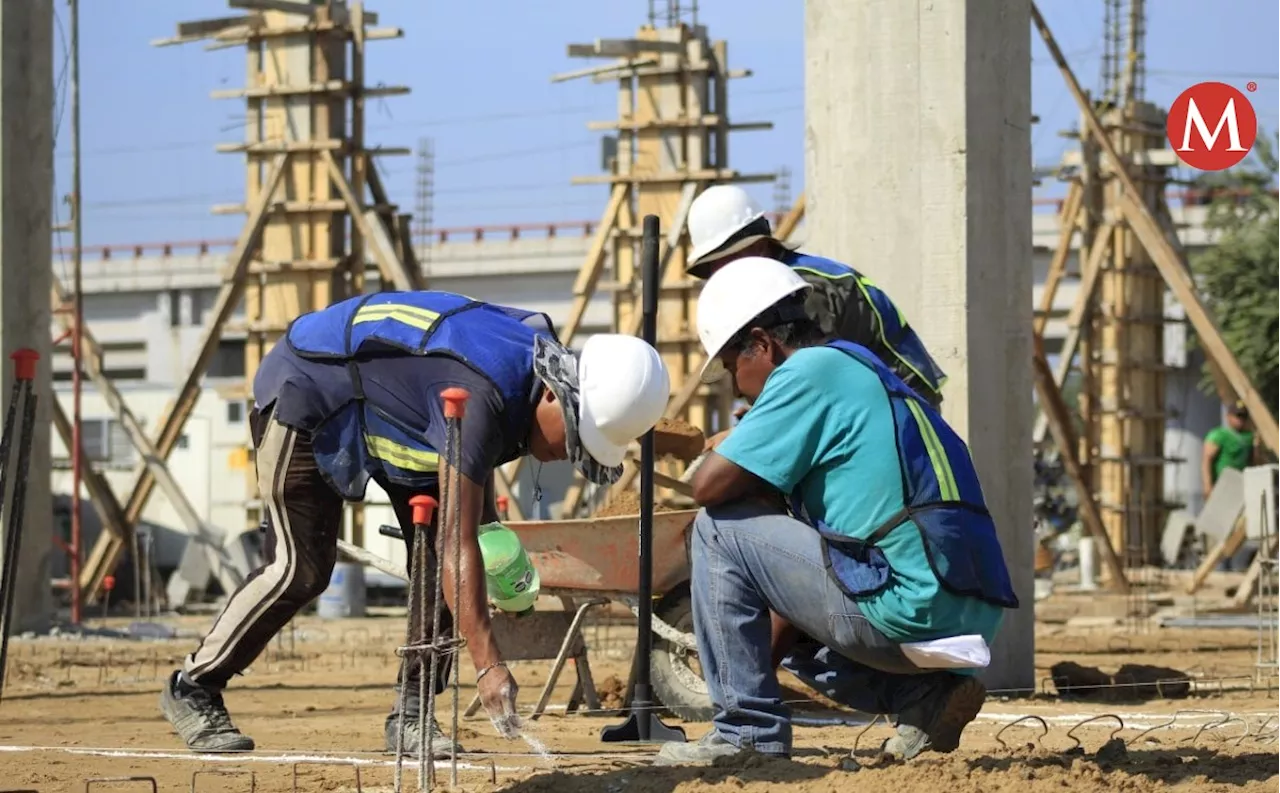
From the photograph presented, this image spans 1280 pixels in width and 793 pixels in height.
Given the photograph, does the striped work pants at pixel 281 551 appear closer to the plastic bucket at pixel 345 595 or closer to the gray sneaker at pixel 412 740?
the gray sneaker at pixel 412 740

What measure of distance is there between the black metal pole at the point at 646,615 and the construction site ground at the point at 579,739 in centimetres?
17

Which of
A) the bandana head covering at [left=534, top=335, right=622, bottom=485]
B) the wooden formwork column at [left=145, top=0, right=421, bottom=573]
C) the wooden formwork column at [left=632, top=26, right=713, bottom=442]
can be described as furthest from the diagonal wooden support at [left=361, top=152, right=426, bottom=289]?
the bandana head covering at [left=534, top=335, right=622, bottom=485]

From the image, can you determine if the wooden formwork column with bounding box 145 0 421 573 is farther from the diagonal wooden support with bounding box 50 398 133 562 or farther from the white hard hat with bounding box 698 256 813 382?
the white hard hat with bounding box 698 256 813 382

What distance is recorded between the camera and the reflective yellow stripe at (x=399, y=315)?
6238 millimetres

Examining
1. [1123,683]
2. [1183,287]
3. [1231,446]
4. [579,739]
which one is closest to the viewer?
[579,739]

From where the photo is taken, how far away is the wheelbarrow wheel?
825 cm

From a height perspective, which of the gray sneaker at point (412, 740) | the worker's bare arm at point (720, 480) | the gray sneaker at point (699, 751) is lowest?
the gray sneaker at point (412, 740)

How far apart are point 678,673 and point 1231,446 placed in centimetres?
Answer: 1316

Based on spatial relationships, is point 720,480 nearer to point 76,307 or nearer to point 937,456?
point 937,456

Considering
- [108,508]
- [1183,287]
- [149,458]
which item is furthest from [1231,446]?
[108,508]

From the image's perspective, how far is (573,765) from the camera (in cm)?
638

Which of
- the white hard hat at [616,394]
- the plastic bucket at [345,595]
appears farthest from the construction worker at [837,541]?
the plastic bucket at [345,595]

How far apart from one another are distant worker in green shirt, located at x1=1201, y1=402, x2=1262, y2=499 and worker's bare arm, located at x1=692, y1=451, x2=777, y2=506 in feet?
49.5

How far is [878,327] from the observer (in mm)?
7652
